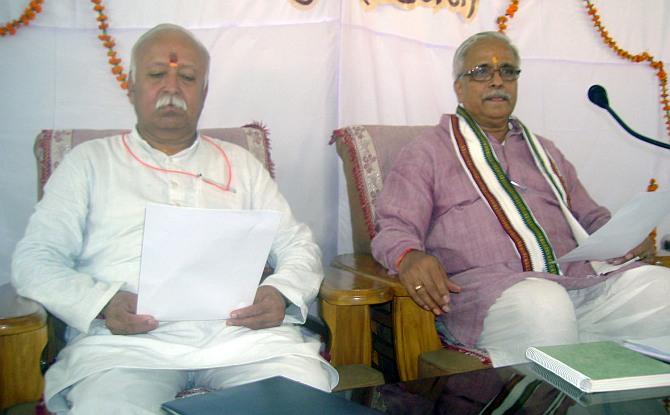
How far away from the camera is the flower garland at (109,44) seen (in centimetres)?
199

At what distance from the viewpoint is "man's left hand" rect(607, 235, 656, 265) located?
175cm

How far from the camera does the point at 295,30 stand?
7.41ft

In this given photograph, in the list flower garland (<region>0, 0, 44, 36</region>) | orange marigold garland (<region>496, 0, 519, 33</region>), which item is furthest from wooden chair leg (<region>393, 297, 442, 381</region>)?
orange marigold garland (<region>496, 0, 519, 33</region>)

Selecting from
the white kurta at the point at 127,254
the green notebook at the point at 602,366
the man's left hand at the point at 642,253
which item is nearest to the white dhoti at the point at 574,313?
the man's left hand at the point at 642,253

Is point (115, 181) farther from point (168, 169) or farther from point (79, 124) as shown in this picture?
point (79, 124)

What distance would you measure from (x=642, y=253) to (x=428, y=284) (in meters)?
0.70

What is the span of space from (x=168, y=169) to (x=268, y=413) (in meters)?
0.90

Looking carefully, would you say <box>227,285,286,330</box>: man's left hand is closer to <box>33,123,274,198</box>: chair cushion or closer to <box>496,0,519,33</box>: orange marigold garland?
<box>33,123,274,198</box>: chair cushion

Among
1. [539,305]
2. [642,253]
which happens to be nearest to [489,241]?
[539,305]

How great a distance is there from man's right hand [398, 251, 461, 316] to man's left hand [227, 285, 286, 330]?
0.30 m

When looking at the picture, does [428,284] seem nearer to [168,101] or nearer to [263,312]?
[263,312]

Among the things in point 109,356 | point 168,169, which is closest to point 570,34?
point 168,169

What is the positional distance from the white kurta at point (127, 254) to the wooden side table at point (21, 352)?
0.04m

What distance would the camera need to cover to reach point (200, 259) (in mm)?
1213
